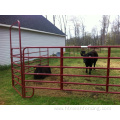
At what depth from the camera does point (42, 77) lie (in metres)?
5.15

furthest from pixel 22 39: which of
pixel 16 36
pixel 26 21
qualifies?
pixel 26 21

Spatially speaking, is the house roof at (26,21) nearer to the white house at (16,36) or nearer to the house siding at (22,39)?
the white house at (16,36)

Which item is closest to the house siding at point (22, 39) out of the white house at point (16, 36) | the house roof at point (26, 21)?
the white house at point (16, 36)

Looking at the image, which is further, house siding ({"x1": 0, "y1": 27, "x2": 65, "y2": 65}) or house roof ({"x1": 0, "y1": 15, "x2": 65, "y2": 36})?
house roof ({"x1": 0, "y1": 15, "x2": 65, "y2": 36})

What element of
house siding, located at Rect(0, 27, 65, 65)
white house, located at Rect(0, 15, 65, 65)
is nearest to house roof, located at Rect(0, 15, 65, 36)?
white house, located at Rect(0, 15, 65, 65)

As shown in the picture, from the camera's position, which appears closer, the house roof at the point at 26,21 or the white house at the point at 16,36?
the white house at the point at 16,36

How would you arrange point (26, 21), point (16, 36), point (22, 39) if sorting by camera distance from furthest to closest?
point (26, 21), point (22, 39), point (16, 36)

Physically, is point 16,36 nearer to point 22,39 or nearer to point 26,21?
point 22,39

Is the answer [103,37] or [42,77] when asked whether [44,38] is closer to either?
[42,77]

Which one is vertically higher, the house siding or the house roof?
the house roof

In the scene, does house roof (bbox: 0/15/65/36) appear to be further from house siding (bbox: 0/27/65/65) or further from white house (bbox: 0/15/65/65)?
house siding (bbox: 0/27/65/65)

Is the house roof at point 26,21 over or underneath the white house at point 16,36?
over

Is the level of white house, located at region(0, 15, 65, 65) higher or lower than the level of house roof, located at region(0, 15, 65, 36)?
lower

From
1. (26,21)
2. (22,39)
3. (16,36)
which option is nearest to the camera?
(16,36)
